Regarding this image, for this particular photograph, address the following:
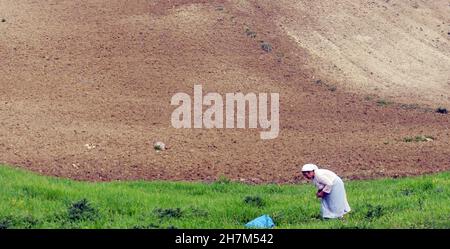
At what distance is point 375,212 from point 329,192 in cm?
89

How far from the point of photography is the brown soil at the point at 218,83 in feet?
57.6

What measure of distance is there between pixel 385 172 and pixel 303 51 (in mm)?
12827

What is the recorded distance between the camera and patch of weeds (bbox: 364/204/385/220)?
1155 centimetres

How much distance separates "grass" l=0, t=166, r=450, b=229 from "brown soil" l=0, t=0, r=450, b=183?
1.63 metres

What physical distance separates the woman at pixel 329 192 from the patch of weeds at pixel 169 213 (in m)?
2.37

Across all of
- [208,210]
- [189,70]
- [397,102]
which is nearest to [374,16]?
[397,102]

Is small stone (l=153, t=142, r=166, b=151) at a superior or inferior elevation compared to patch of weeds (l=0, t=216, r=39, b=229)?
superior

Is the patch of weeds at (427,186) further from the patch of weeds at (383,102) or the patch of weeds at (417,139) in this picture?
the patch of weeds at (383,102)

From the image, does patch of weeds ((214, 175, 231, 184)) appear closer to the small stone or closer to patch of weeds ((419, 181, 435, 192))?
the small stone

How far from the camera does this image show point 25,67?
2494 centimetres

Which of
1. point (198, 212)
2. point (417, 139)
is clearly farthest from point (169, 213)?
point (417, 139)

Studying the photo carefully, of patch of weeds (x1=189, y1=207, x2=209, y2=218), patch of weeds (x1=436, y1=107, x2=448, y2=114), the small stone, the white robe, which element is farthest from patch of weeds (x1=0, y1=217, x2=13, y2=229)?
patch of weeds (x1=436, y1=107, x2=448, y2=114)

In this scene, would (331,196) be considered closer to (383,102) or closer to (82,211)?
(82,211)

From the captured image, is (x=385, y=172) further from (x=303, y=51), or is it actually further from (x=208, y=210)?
(x=303, y=51)
